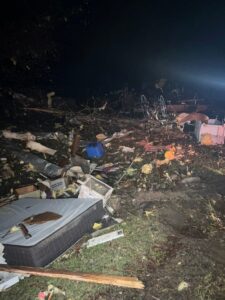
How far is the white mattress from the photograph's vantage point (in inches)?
157

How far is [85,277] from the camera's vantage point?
369 centimetres

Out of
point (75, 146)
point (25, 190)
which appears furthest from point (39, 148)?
point (25, 190)

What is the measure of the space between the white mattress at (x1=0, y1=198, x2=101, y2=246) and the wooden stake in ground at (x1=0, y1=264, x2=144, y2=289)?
33cm

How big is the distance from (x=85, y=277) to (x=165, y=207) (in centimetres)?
195

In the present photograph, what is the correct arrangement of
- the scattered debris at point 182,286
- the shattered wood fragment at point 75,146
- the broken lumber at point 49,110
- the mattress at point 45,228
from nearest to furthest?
the scattered debris at point 182,286, the mattress at point 45,228, the shattered wood fragment at point 75,146, the broken lumber at point 49,110

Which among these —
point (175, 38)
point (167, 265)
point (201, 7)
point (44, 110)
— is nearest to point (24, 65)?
point (44, 110)

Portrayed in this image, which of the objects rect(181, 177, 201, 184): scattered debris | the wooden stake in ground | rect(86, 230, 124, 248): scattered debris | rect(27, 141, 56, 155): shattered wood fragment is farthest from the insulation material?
the wooden stake in ground

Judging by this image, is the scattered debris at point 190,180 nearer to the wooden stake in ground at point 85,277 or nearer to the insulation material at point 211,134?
the insulation material at point 211,134

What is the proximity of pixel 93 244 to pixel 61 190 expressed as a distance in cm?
164

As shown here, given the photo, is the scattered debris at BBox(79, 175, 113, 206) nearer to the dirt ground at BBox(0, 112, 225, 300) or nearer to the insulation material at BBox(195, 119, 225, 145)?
the dirt ground at BBox(0, 112, 225, 300)

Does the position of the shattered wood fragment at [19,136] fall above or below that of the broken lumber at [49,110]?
below

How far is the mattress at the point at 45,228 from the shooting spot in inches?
152

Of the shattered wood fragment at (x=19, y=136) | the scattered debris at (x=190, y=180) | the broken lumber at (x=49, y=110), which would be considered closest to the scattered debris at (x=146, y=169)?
the scattered debris at (x=190, y=180)

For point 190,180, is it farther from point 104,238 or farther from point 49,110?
point 49,110
